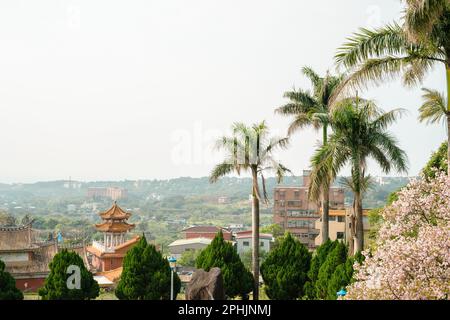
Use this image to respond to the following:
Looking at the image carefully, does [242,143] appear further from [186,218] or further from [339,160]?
[186,218]

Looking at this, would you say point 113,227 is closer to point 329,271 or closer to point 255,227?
point 255,227

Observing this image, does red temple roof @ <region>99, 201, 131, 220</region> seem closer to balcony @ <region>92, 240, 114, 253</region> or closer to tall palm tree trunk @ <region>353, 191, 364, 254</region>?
balcony @ <region>92, 240, 114, 253</region>

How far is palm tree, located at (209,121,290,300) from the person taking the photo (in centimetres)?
1380

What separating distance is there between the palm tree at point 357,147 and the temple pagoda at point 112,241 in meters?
15.5

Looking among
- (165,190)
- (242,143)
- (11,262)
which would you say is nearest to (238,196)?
(165,190)

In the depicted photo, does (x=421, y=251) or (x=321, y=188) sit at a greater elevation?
(x=321, y=188)

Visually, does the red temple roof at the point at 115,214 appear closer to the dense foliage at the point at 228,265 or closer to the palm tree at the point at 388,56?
the dense foliage at the point at 228,265

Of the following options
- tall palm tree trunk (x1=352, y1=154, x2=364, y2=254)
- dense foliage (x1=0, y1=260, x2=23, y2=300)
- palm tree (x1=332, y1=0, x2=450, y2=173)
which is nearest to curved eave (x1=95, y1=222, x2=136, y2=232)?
dense foliage (x1=0, y1=260, x2=23, y2=300)

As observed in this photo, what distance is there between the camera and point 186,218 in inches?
2803

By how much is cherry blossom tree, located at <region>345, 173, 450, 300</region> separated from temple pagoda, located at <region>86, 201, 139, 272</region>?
18.6 meters

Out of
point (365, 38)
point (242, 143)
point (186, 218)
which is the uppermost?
point (365, 38)

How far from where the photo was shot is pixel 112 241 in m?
28.0
